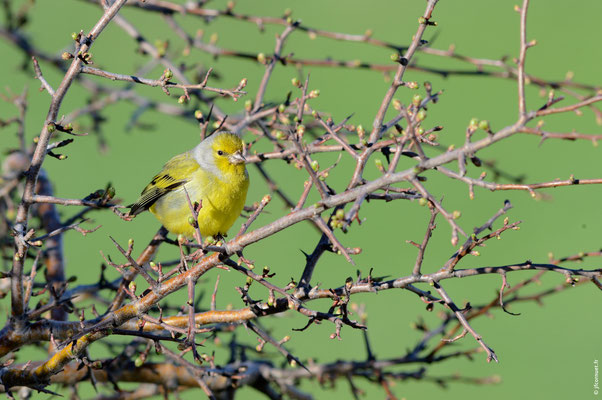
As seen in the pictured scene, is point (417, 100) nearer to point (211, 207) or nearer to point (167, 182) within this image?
point (211, 207)

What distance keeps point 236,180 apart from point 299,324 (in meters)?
3.19

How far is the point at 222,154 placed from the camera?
487 centimetres

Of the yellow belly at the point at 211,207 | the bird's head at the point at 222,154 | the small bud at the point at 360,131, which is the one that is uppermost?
the bird's head at the point at 222,154

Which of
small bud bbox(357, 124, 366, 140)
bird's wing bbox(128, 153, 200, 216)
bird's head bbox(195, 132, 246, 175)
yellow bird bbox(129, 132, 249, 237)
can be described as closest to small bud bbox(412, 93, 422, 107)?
small bud bbox(357, 124, 366, 140)

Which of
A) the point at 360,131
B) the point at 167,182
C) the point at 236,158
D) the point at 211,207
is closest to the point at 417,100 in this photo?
the point at 360,131

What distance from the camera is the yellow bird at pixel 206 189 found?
15.3 ft

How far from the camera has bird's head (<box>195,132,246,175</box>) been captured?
4746 mm

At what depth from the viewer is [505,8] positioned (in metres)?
11.7

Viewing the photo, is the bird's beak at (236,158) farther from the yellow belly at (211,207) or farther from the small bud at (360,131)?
the small bud at (360,131)

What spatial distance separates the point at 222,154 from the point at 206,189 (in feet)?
0.92

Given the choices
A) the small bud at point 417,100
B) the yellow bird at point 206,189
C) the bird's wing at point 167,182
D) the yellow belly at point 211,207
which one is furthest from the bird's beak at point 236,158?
the small bud at point 417,100

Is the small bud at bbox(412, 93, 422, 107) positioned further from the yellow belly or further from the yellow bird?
the yellow belly

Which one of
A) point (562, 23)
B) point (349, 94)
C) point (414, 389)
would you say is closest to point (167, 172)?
point (414, 389)

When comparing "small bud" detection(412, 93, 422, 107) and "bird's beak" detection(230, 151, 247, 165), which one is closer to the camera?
"small bud" detection(412, 93, 422, 107)
